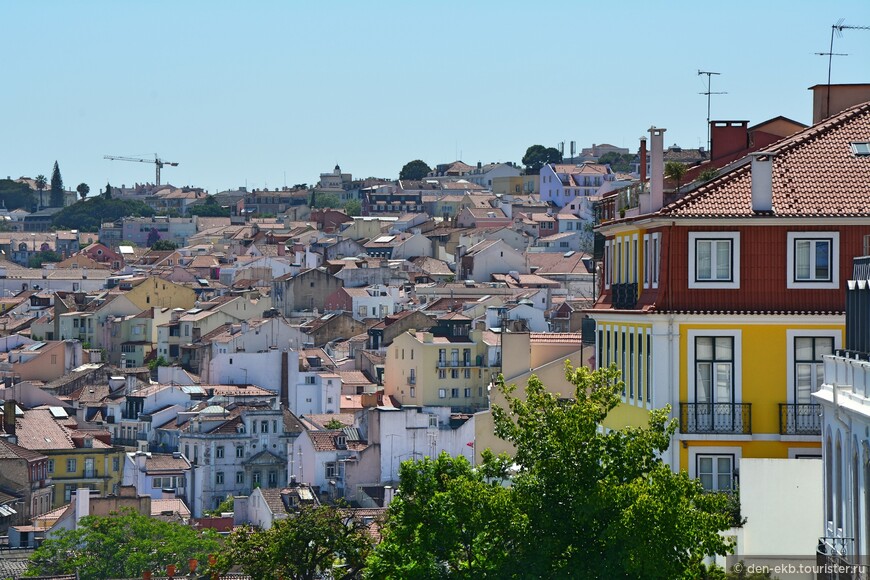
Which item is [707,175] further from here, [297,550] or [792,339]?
[297,550]

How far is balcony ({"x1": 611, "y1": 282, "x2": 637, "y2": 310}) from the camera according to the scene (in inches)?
1347

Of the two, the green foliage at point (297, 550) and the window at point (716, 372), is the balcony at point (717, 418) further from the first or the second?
the green foliage at point (297, 550)

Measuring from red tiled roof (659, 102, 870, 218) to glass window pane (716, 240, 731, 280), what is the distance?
1.45 ft

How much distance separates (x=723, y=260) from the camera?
32312mm

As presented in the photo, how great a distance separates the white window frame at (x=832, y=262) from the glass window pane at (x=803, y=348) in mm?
702

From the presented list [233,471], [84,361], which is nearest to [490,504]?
[233,471]

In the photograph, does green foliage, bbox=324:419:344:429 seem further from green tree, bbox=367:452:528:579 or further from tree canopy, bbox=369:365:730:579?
tree canopy, bbox=369:365:730:579

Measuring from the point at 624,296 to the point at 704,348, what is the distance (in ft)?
9.17

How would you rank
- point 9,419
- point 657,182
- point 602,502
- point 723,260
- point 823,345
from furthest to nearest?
1. point 9,419
2. point 657,182
3. point 723,260
4. point 823,345
5. point 602,502

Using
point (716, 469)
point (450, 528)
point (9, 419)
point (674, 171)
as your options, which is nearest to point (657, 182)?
point (674, 171)

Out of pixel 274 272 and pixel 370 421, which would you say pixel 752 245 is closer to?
pixel 370 421

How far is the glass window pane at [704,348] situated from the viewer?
32219mm

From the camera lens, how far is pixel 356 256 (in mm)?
187125

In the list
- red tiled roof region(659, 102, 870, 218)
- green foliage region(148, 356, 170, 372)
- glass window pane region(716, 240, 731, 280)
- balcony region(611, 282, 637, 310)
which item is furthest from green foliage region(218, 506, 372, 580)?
green foliage region(148, 356, 170, 372)
